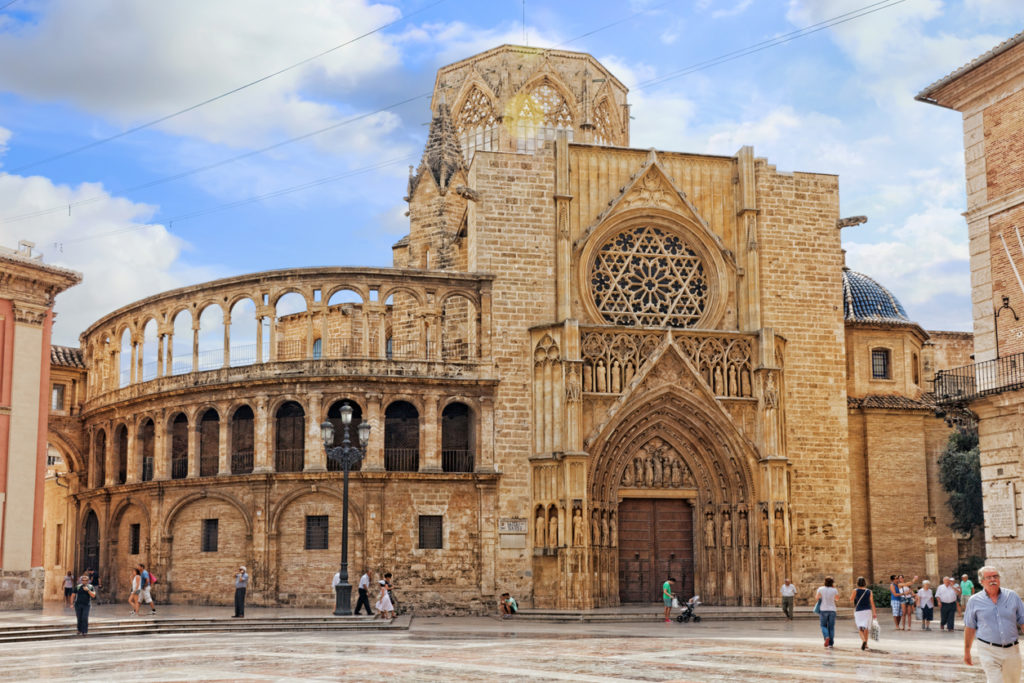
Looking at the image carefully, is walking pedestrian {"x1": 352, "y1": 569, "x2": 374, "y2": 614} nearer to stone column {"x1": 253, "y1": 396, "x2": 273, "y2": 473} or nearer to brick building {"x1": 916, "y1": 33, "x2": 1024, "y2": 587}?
stone column {"x1": 253, "y1": 396, "x2": 273, "y2": 473}

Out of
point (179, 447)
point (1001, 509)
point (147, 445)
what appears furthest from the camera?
point (147, 445)

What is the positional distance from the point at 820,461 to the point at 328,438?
52.3ft

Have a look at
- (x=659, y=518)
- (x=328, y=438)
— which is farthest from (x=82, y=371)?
(x=659, y=518)

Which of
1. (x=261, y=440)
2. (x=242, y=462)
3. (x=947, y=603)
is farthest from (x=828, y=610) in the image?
(x=242, y=462)

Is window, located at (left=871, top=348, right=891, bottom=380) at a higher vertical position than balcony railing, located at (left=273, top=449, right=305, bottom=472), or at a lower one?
higher

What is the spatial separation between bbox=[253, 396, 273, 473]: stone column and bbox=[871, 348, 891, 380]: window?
20.8 m

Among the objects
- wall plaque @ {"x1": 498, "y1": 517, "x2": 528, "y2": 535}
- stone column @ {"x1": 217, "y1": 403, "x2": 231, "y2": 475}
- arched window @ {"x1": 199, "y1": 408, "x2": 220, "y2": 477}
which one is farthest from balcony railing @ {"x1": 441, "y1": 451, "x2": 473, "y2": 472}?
arched window @ {"x1": 199, "y1": 408, "x2": 220, "y2": 477}

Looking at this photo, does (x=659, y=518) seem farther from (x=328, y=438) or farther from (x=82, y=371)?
(x=82, y=371)

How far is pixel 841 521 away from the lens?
3556cm

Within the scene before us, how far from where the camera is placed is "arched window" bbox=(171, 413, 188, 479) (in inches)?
1436

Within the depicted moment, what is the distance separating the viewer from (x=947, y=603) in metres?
25.9

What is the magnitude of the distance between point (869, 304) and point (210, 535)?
23709mm

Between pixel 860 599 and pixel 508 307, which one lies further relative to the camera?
pixel 508 307

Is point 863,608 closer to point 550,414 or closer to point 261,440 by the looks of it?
point 550,414
